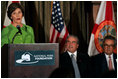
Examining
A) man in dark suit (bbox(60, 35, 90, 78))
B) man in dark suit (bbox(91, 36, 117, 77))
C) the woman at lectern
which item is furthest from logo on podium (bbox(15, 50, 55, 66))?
man in dark suit (bbox(91, 36, 117, 77))

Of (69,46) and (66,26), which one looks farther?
Result: (66,26)

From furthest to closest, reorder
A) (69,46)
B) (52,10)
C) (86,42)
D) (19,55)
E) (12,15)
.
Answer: (86,42)
(52,10)
(12,15)
(69,46)
(19,55)

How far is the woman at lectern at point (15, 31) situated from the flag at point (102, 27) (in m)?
1.28

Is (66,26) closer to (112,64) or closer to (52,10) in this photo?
(52,10)

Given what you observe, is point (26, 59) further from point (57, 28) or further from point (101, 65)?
point (57, 28)

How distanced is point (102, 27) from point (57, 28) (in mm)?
940

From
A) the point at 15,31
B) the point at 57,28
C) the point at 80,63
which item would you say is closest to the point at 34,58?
the point at 80,63

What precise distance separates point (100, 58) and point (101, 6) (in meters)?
1.26

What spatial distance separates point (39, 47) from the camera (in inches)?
101

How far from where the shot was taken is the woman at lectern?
150 inches

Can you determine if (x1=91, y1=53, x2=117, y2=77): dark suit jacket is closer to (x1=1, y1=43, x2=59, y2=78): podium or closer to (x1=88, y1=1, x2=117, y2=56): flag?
(x1=88, y1=1, x2=117, y2=56): flag

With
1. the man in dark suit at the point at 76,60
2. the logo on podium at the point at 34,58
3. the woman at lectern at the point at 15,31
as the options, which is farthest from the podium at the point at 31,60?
the woman at lectern at the point at 15,31

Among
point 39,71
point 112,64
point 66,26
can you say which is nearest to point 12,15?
point 66,26

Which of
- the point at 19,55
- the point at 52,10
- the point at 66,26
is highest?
the point at 52,10
